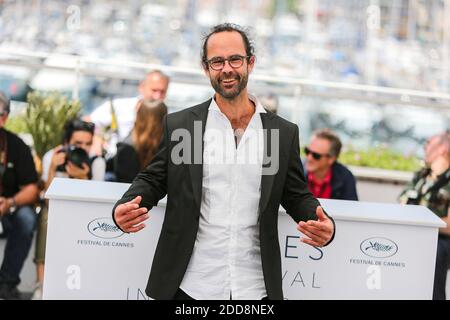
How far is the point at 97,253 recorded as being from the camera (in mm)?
4531

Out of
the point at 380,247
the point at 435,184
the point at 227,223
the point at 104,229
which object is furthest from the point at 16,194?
the point at 227,223

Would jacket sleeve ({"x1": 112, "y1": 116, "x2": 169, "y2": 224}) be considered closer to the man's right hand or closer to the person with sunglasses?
the man's right hand

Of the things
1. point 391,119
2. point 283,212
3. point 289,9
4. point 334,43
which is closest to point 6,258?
point 283,212

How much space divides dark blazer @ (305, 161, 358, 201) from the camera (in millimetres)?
1744

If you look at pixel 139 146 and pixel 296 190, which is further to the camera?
pixel 139 146

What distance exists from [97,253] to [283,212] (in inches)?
35.5

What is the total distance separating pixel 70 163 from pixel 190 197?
10.1ft

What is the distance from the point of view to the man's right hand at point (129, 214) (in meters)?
3.72

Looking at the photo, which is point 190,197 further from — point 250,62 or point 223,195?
point 250,62

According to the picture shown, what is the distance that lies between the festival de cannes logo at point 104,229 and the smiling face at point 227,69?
1011 millimetres

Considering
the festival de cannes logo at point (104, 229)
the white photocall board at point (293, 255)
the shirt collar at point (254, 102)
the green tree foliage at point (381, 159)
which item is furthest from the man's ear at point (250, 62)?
the green tree foliage at point (381, 159)

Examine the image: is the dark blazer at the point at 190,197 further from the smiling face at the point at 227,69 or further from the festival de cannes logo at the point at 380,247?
the festival de cannes logo at the point at 380,247

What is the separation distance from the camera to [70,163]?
6.73 metres
